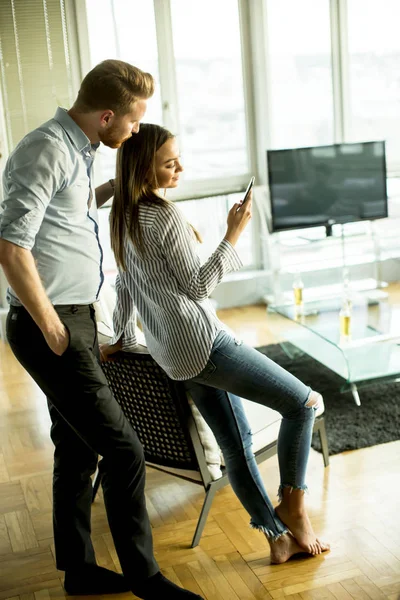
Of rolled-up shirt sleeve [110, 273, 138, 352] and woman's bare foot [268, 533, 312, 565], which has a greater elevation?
rolled-up shirt sleeve [110, 273, 138, 352]

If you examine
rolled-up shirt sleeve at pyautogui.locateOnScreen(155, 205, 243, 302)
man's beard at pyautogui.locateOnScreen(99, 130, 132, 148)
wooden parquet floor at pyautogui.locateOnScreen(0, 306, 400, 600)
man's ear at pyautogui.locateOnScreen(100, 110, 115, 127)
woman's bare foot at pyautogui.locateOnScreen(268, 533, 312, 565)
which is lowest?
wooden parquet floor at pyautogui.locateOnScreen(0, 306, 400, 600)

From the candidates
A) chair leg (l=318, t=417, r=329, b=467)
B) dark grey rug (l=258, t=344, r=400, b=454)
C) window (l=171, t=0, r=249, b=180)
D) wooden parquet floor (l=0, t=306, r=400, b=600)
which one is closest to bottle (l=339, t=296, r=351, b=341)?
dark grey rug (l=258, t=344, r=400, b=454)

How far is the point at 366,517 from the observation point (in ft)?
8.86

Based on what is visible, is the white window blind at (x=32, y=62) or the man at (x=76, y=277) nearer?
the man at (x=76, y=277)

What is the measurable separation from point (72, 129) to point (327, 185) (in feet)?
11.9

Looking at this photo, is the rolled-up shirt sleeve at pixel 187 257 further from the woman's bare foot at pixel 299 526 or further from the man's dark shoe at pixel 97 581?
the man's dark shoe at pixel 97 581

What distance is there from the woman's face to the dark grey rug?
4.80 feet

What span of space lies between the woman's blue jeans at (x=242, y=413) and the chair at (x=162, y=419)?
16cm

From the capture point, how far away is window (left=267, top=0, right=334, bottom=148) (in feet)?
19.2

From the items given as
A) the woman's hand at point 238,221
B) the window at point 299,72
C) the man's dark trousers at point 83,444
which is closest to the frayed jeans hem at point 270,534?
the man's dark trousers at point 83,444

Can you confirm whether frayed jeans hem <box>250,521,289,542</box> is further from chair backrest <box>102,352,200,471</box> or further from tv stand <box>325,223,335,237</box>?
tv stand <box>325,223,335,237</box>

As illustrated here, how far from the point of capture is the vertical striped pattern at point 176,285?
2.21 m

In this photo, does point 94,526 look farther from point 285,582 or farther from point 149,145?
point 149,145

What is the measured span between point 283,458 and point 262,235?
3.74 m
